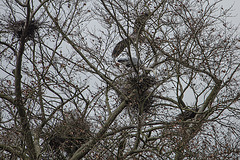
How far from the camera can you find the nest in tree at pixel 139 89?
19.4 ft

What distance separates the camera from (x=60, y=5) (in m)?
8.59

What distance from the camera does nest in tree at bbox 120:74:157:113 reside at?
592 centimetres

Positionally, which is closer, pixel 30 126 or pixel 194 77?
pixel 30 126

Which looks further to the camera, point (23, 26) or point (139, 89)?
point (23, 26)

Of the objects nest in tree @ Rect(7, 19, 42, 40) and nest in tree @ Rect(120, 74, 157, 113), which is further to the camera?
nest in tree @ Rect(7, 19, 42, 40)

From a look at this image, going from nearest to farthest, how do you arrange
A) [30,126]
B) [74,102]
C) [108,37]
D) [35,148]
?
[30,126] → [35,148] → [74,102] → [108,37]

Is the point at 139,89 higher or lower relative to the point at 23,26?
lower

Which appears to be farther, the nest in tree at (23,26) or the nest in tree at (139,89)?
the nest in tree at (23,26)

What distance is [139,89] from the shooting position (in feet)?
19.6

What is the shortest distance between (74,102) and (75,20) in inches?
97.7

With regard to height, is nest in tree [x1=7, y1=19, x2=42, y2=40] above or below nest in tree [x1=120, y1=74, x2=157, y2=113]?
above

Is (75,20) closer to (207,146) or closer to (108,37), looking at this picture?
(108,37)

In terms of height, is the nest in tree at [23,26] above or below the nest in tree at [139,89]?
above

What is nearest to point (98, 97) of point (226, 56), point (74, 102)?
point (74, 102)
